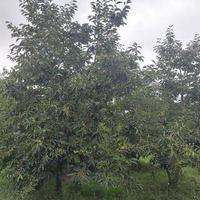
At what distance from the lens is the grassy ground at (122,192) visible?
1755 centimetres

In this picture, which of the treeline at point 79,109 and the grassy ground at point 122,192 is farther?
the grassy ground at point 122,192

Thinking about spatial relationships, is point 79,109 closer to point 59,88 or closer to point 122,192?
point 59,88

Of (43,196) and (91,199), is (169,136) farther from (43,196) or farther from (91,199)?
(43,196)

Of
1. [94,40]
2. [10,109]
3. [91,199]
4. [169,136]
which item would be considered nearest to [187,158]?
[169,136]

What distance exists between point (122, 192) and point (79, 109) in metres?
5.39

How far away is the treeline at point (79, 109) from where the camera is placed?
14.2m

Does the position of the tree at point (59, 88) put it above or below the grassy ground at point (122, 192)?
above

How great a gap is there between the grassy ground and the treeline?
81 cm

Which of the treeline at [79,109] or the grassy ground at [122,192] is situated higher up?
the treeline at [79,109]

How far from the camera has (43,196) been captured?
1745cm

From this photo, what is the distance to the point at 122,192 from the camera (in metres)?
18.2

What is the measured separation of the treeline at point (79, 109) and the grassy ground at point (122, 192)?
0.81m

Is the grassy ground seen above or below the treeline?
below

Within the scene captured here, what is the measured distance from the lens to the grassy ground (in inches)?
691
